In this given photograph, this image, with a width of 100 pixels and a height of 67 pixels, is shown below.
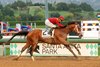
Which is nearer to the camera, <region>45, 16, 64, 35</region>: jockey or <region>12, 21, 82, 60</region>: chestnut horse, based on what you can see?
<region>12, 21, 82, 60</region>: chestnut horse

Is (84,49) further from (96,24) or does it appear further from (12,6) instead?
(12,6)

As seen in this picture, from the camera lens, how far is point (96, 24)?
30.6 meters

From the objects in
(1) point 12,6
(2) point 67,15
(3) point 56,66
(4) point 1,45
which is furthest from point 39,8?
(3) point 56,66

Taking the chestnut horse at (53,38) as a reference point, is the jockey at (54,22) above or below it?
above

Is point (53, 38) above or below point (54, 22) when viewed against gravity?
below

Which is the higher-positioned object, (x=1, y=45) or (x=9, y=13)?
(x=1, y=45)

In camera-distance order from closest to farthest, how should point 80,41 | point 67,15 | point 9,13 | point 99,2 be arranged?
1. point 80,41
2. point 67,15
3. point 9,13
4. point 99,2

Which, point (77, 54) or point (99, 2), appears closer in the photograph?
point (77, 54)

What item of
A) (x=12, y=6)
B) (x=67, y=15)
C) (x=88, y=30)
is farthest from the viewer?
(x=12, y=6)

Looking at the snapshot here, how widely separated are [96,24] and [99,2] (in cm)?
4691

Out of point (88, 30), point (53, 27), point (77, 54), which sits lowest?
point (88, 30)

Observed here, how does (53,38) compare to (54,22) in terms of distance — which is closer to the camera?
(53,38)

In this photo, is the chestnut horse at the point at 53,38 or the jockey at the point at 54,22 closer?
the chestnut horse at the point at 53,38

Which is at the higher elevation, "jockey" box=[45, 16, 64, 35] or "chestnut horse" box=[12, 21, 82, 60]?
"jockey" box=[45, 16, 64, 35]
